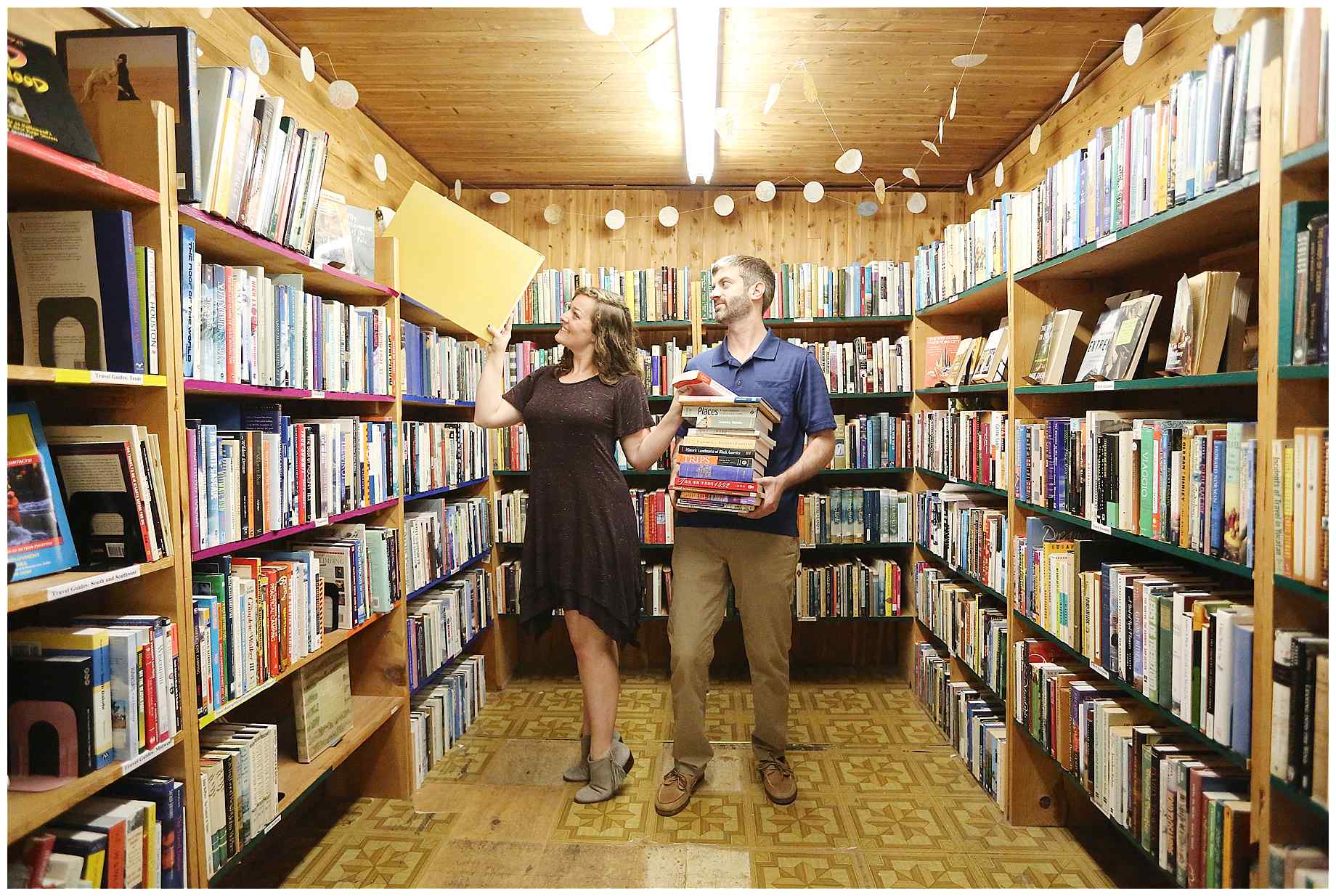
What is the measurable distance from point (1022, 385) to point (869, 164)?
71.4 inches

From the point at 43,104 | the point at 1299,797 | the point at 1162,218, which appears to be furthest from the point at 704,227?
the point at 1299,797

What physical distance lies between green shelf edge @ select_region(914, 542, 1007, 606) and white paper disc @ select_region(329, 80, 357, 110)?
113 inches

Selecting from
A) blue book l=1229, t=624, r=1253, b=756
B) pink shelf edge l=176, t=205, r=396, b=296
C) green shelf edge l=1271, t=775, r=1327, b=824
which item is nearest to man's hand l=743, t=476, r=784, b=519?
blue book l=1229, t=624, r=1253, b=756

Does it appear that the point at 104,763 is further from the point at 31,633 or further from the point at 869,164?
the point at 869,164

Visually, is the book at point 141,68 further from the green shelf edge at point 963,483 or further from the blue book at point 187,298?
the green shelf edge at point 963,483

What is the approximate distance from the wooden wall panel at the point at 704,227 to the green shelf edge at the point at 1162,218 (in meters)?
1.81

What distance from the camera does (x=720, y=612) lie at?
2.47m

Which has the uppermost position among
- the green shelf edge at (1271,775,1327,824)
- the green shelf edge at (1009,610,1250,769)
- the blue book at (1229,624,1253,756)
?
the blue book at (1229,624,1253,756)

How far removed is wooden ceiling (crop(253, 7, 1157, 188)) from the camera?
7.72ft

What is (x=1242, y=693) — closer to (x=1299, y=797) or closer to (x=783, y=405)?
(x=1299, y=797)

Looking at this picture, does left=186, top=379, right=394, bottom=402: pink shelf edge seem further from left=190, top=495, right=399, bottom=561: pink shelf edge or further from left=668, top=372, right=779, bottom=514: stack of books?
left=668, top=372, right=779, bottom=514: stack of books

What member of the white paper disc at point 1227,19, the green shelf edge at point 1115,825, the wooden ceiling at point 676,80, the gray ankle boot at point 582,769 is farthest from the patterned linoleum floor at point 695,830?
the wooden ceiling at point 676,80

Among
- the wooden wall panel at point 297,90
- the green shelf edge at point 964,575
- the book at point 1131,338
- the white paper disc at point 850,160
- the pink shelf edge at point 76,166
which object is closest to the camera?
the pink shelf edge at point 76,166

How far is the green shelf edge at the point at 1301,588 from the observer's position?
113 cm
